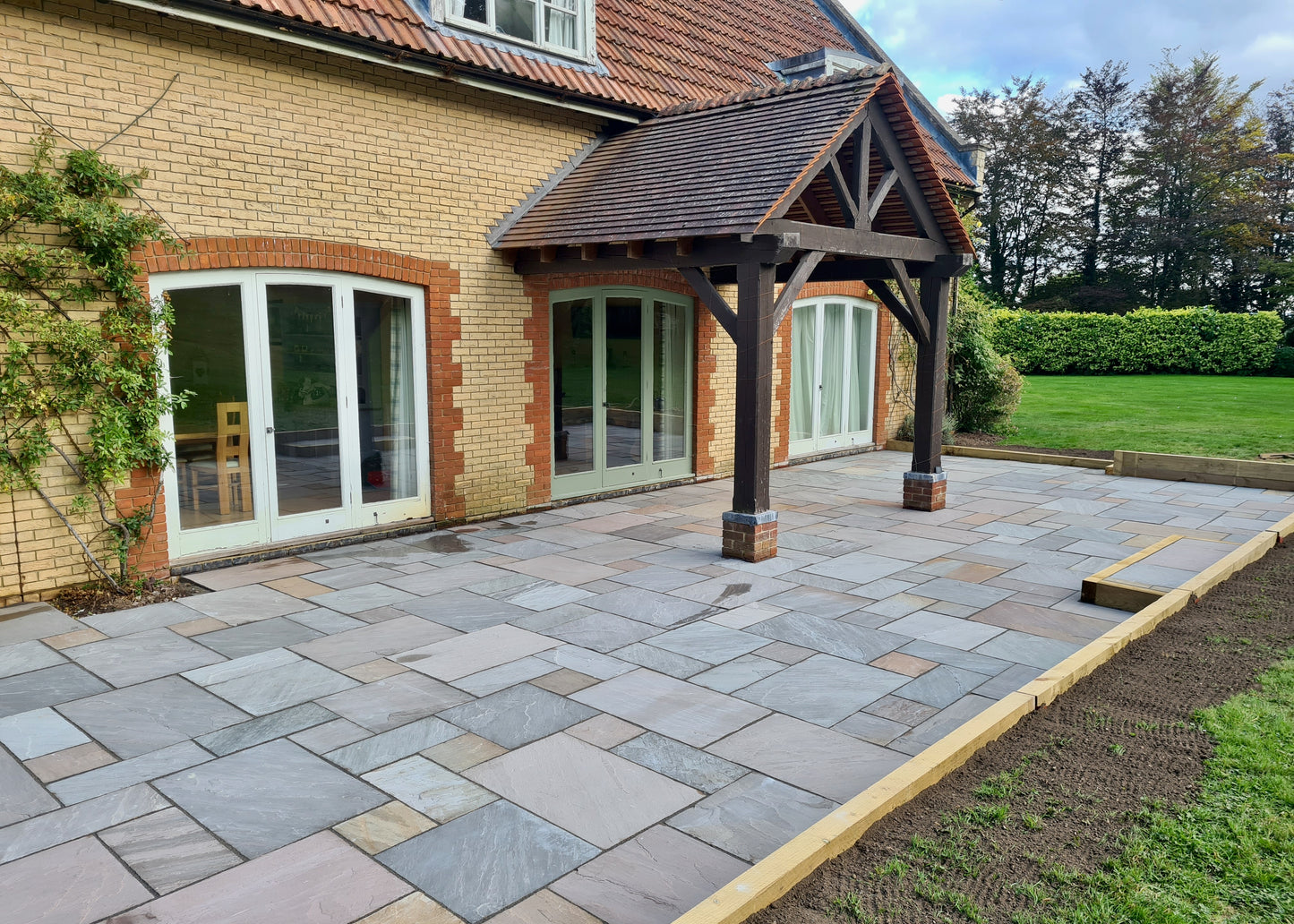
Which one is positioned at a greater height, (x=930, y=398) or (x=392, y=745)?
(x=930, y=398)

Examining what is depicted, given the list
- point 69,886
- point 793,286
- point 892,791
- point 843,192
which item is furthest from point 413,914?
point 843,192

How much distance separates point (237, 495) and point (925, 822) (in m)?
6.04

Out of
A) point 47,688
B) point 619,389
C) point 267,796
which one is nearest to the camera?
point 267,796

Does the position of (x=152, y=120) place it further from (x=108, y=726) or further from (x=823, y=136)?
(x=823, y=136)

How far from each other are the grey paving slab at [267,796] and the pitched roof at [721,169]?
4.77 metres

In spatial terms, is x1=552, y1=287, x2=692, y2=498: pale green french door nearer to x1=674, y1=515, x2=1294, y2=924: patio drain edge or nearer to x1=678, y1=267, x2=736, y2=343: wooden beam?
x1=678, y1=267, x2=736, y2=343: wooden beam

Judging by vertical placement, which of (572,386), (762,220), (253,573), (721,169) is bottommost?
(253,573)

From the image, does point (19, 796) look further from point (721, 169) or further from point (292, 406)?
point (721, 169)

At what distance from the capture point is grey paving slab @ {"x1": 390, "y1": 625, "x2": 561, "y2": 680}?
17.3 feet

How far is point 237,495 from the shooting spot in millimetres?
7461

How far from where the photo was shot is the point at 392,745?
4285 millimetres

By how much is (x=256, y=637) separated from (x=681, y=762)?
10.2 ft

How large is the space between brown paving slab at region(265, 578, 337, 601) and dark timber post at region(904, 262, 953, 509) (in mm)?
6076

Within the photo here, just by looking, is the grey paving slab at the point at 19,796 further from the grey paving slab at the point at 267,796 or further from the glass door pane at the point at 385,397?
the glass door pane at the point at 385,397
